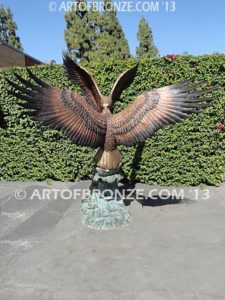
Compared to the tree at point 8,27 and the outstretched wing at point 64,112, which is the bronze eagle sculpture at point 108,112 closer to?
the outstretched wing at point 64,112

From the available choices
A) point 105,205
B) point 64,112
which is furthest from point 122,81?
point 105,205

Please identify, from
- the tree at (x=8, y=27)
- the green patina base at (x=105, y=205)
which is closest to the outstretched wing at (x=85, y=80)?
the green patina base at (x=105, y=205)

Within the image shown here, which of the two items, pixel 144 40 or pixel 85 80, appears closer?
pixel 85 80

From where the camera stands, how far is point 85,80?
15.4 ft

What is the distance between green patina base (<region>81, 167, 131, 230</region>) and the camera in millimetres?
4992

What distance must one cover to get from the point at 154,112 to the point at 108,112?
0.72 meters

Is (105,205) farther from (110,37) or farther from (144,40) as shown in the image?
(144,40)

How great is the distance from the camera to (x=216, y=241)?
14.7 ft

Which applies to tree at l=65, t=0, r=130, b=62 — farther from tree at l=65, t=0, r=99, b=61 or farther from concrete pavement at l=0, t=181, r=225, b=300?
concrete pavement at l=0, t=181, r=225, b=300

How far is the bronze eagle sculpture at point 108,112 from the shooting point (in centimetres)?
431

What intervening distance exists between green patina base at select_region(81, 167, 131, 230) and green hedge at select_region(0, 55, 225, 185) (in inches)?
103

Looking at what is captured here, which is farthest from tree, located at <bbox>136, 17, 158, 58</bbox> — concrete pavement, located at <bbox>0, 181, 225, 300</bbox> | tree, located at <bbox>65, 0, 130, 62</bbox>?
concrete pavement, located at <bbox>0, 181, 225, 300</bbox>

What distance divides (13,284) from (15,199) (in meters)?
3.52

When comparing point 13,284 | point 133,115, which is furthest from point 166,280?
point 133,115
